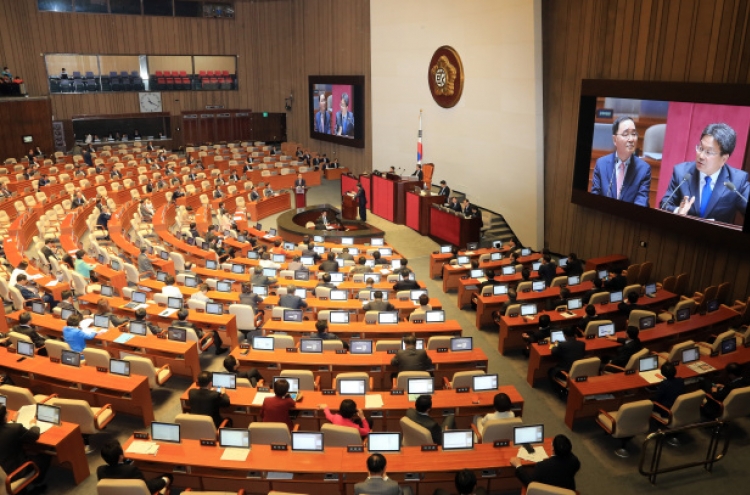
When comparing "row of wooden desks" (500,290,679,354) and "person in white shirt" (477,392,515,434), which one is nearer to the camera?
"person in white shirt" (477,392,515,434)

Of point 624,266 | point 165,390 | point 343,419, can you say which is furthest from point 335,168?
point 343,419

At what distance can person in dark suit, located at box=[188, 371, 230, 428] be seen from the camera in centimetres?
727

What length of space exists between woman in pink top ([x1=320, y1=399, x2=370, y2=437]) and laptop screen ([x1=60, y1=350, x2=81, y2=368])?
160 inches

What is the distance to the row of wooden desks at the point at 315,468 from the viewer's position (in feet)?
20.3

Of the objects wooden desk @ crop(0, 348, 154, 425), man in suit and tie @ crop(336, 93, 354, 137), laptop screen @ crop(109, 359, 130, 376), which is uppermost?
man in suit and tie @ crop(336, 93, 354, 137)

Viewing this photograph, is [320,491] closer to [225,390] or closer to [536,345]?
[225,390]

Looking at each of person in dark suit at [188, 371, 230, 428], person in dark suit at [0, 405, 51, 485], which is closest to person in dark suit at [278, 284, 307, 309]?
person in dark suit at [188, 371, 230, 428]

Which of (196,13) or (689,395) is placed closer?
(689,395)

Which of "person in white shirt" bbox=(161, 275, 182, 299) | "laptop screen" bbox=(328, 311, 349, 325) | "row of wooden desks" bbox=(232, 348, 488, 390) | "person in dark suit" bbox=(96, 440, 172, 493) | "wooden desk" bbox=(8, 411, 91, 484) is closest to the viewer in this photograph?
"person in dark suit" bbox=(96, 440, 172, 493)

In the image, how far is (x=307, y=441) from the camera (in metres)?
6.41

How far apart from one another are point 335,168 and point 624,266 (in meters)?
16.6

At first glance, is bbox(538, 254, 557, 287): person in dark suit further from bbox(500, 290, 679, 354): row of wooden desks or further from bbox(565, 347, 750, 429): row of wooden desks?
bbox(565, 347, 750, 429): row of wooden desks

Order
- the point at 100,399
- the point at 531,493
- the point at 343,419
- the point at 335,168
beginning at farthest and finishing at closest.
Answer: the point at 335,168
the point at 100,399
the point at 343,419
the point at 531,493

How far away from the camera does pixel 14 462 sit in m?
6.57
